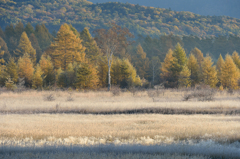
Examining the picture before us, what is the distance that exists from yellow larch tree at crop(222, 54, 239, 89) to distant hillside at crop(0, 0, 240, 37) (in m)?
116

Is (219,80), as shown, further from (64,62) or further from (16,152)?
(16,152)

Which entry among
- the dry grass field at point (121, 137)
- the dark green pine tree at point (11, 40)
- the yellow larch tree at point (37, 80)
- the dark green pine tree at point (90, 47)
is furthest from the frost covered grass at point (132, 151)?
the dark green pine tree at point (11, 40)

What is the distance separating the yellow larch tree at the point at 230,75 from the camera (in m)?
45.7

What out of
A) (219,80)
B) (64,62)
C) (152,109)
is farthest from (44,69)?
(219,80)

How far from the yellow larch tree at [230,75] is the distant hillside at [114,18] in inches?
4560

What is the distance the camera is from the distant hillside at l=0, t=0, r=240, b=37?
522 ft

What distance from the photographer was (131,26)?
170m

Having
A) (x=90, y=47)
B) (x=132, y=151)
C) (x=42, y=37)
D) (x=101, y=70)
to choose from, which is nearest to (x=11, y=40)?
(x=42, y=37)

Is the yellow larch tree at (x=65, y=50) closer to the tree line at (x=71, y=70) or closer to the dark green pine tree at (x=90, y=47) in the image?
the tree line at (x=71, y=70)

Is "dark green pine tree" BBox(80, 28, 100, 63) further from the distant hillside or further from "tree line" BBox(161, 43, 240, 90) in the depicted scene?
the distant hillside

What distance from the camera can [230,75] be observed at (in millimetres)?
45906

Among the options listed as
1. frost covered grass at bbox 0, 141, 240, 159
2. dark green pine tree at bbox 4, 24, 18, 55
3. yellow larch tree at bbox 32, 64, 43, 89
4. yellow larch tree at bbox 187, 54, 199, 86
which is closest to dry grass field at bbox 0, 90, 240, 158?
frost covered grass at bbox 0, 141, 240, 159

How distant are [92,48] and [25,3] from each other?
141440mm

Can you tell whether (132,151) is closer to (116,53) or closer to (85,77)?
(85,77)
